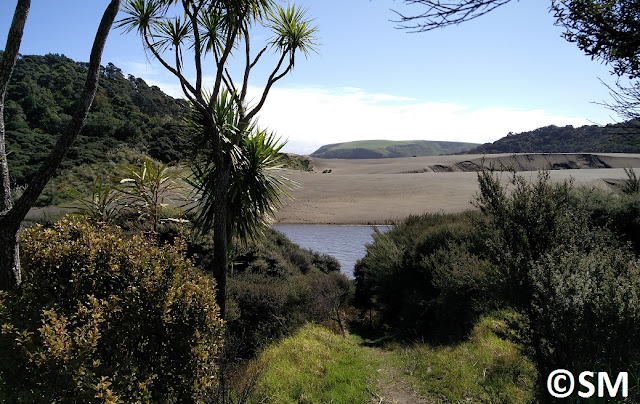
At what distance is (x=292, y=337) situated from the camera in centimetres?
841

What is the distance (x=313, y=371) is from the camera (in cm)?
675

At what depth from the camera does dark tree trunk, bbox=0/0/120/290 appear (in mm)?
3164

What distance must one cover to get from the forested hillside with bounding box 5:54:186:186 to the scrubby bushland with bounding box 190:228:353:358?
13848 mm

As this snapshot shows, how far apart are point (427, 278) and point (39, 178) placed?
10.6 meters

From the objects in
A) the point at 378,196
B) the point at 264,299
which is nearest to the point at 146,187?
the point at 264,299

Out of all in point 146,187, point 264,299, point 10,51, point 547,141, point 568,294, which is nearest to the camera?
point 10,51

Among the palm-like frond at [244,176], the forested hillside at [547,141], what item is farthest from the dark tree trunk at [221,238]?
the forested hillside at [547,141]

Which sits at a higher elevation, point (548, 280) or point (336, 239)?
point (548, 280)

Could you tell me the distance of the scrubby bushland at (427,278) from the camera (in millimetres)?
9344

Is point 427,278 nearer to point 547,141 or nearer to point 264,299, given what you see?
point 264,299

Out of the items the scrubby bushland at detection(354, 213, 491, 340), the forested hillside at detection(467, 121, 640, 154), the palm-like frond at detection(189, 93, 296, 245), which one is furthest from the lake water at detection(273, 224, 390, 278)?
the forested hillside at detection(467, 121, 640, 154)

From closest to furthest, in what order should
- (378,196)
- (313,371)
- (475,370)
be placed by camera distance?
(475,370), (313,371), (378,196)

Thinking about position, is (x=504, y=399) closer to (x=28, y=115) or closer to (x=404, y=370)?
(x=404, y=370)

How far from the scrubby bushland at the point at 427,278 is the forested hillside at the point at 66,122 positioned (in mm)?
14523
